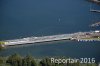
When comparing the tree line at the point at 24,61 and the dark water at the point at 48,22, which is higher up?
the dark water at the point at 48,22

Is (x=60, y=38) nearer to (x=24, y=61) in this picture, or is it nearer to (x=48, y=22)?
(x=48, y=22)

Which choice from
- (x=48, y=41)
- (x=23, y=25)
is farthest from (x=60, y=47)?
(x=23, y=25)

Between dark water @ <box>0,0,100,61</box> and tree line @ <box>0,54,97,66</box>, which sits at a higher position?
dark water @ <box>0,0,100,61</box>

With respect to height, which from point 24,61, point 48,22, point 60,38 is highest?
point 48,22

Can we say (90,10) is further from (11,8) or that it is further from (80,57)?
(11,8)

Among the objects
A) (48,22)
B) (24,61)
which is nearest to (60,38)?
(48,22)

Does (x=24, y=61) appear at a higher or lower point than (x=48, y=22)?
lower

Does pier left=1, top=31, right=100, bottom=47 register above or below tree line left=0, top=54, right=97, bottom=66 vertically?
above

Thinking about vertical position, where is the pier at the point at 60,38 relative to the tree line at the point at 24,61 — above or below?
above
